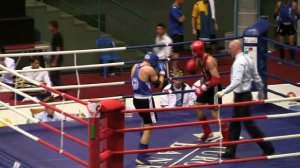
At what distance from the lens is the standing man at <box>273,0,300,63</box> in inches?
716

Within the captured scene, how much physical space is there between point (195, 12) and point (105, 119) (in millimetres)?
10719

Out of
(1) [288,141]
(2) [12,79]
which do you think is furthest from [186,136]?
(2) [12,79]

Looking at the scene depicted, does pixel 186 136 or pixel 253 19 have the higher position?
pixel 253 19

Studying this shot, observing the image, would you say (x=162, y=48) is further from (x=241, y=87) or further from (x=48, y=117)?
(x=241, y=87)

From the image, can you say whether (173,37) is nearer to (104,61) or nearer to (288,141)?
(104,61)

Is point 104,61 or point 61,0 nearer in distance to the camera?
point 104,61

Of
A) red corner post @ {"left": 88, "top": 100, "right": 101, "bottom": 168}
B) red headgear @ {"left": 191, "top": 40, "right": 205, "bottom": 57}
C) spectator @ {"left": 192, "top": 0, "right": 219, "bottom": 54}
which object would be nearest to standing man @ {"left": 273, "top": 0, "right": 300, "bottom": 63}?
spectator @ {"left": 192, "top": 0, "right": 219, "bottom": 54}

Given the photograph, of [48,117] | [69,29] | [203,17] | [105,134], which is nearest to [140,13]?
[69,29]

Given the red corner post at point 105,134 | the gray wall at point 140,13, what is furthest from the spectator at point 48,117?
the gray wall at point 140,13

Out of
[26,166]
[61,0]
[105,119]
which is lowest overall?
[26,166]

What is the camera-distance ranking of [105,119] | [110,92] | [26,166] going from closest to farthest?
[105,119], [26,166], [110,92]

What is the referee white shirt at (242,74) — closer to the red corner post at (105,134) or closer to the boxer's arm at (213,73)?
the boxer's arm at (213,73)

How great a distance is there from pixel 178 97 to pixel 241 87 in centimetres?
365

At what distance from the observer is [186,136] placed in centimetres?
1088
